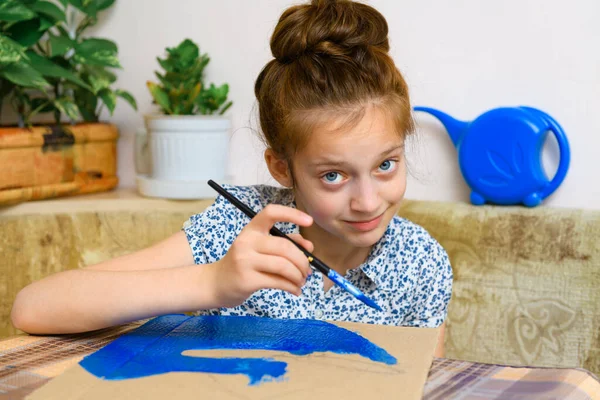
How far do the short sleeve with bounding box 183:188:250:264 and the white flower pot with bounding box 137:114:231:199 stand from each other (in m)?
0.49

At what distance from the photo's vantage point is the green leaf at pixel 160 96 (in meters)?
1.48

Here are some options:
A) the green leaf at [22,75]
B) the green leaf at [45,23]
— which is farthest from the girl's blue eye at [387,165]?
the green leaf at [45,23]

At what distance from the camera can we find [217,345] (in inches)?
24.9

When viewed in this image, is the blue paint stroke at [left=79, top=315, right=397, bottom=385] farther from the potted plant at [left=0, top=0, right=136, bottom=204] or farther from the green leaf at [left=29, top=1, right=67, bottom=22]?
the green leaf at [left=29, top=1, right=67, bottom=22]

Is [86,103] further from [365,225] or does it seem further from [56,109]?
[365,225]

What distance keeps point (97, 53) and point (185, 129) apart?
0.90 feet

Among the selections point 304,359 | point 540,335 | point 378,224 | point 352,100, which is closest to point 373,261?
point 378,224

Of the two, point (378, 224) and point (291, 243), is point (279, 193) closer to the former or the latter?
point (378, 224)

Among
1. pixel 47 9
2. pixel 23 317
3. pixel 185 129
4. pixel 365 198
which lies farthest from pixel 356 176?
pixel 47 9

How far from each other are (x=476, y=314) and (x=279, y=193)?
1.67 feet

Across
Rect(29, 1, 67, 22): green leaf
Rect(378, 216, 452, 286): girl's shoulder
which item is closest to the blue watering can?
Rect(378, 216, 452, 286): girl's shoulder

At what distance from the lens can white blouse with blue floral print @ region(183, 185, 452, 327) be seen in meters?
0.95

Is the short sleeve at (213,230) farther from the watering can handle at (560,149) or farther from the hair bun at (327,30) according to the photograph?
the watering can handle at (560,149)

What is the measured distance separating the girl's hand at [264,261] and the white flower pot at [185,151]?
0.82m
